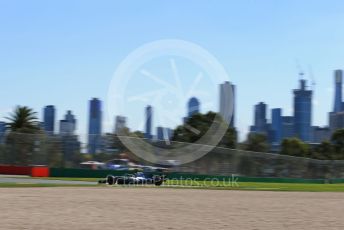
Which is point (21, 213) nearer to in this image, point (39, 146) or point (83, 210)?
point (83, 210)

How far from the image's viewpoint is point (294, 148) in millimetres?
120125

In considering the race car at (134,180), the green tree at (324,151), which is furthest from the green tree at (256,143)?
the race car at (134,180)

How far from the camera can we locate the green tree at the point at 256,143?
393ft

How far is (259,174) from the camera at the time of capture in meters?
66.5

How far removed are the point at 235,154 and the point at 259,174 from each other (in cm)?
499

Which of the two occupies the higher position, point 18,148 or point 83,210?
point 18,148

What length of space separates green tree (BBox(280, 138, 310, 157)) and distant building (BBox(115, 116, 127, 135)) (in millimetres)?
64701

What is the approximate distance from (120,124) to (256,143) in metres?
67.3

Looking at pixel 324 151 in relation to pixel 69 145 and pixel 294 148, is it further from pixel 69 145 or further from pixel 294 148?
pixel 69 145

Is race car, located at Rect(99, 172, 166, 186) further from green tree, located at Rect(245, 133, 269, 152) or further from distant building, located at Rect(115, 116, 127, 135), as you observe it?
green tree, located at Rect(245, 133, 269, 152)

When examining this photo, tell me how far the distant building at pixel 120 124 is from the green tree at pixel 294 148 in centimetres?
6470

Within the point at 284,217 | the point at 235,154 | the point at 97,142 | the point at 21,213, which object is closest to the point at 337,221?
the point at 284,217

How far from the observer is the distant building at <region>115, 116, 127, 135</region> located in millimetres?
55594

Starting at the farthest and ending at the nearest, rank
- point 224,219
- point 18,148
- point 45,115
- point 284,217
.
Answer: point 45,115 < point 18,148 < point 284,217 < point 224,219
